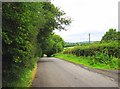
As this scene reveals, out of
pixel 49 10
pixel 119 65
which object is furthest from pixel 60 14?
pixel 119 65

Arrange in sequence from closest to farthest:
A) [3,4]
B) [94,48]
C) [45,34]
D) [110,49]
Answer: [3,4] → [45,34] → [110,49] → [94,48]

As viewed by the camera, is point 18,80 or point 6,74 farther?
point 18,80

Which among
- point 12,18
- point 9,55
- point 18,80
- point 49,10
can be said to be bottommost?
point 18,80

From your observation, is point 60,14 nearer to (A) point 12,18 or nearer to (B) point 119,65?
(B) point 119,65

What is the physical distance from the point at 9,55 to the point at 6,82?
114cm

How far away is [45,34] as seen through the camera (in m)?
38.6

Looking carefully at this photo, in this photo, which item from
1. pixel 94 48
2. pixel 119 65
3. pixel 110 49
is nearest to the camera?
pixel 119 65

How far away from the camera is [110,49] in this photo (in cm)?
4281

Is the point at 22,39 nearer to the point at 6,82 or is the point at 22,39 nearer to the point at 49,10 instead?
the point at 6,82

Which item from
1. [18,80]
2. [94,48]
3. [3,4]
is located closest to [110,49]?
[94,48]

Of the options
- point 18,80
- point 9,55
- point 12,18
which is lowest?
point 18,80

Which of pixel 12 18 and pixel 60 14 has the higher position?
pixel 60 14

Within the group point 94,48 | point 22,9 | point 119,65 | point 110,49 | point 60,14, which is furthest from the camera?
point 94,48

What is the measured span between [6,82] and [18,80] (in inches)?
71.1
